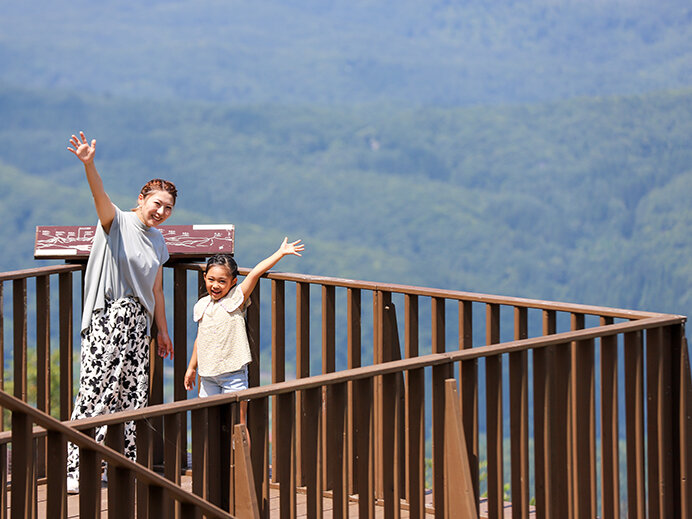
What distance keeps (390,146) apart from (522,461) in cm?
7957

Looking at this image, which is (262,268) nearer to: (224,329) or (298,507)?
(224,329)

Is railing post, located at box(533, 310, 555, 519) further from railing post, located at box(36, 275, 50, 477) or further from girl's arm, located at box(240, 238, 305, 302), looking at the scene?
railing post, located at box(36, 275, 50, 477)

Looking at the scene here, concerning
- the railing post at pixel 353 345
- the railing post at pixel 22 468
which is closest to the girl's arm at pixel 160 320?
the railing post at pixel 353 345

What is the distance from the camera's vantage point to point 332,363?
5707mm

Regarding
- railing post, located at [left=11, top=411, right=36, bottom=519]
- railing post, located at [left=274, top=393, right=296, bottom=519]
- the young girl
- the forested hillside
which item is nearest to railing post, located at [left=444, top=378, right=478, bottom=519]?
railing post, located at [left=274, top=393, right=296, bottom=519]

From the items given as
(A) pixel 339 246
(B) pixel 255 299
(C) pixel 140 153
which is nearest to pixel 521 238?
(A) pixel 339 246

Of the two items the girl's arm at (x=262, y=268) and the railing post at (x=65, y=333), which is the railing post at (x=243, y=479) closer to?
the girl's arm at (x=262, y=268)

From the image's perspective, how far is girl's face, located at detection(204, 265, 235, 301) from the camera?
217 inches

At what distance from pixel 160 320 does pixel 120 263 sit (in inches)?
18.6

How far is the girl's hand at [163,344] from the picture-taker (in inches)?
230

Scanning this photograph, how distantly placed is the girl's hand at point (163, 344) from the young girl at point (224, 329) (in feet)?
1.17

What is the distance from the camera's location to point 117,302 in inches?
218

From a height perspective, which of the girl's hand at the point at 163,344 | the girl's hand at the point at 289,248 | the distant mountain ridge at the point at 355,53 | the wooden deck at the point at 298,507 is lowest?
the wooden deck at the point at 298,507

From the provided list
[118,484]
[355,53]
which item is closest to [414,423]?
[118,484]
